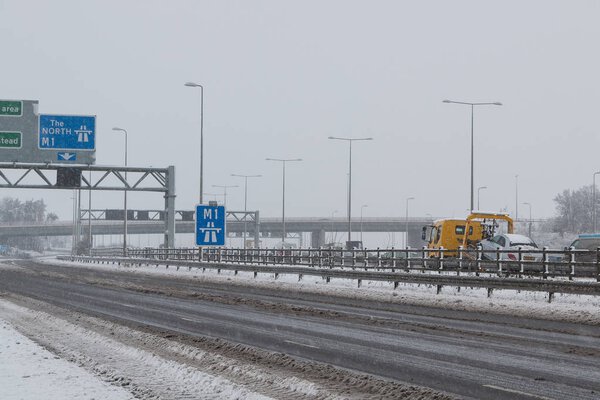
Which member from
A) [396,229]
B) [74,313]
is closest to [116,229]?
[396,229]

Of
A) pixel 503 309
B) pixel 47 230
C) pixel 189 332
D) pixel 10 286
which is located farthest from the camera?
pixel 47 230

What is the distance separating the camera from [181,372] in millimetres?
11203

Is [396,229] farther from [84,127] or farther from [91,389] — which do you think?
[91,389]

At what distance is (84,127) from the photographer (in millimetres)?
47688

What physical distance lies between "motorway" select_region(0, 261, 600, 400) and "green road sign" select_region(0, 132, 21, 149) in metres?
22.2

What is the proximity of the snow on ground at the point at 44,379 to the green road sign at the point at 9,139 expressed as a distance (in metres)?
35.3

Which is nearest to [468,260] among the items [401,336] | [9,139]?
[401,336]

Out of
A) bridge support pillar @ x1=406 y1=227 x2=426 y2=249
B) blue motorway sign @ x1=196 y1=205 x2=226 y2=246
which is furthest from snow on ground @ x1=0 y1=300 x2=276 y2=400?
bridge support pillar @ x1=406 y1=227 x2=426 y2=249

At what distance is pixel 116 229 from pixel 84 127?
112 meters

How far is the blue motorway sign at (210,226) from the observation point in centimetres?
3794

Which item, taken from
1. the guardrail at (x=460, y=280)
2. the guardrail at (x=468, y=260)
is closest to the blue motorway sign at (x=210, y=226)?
the guardrail at (x=460, y=280)

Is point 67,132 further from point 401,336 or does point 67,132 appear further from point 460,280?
point 401,336

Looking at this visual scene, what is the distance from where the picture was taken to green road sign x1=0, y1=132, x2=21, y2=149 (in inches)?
1850

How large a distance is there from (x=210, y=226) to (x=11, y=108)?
15709 mm
